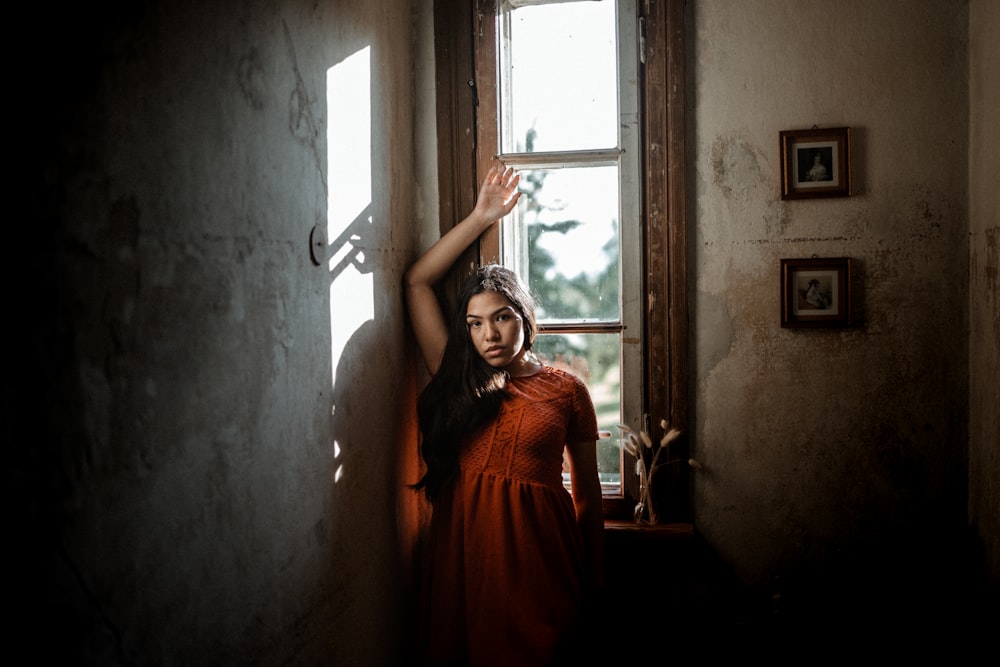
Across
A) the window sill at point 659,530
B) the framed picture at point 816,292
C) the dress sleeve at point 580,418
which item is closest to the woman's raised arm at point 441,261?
the dress sleeve at point 580,418

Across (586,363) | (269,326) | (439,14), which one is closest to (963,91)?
(586,363)

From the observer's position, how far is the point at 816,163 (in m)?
2.47

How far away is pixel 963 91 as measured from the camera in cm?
240

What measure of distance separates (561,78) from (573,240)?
0.64 metres

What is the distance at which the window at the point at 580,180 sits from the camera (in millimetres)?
2580

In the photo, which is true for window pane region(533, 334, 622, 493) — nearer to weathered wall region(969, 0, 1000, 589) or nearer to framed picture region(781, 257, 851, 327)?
framed picture region(781, 257, 851, 327)

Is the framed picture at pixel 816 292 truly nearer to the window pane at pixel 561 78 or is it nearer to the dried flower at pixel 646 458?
the dried flower at pixel 646 458

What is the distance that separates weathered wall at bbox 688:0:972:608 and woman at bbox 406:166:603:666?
1.96 ft

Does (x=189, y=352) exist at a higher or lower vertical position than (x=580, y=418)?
higher

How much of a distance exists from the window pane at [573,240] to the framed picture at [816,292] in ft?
2.01

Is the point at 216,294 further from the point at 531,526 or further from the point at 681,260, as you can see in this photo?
the point at 681,260

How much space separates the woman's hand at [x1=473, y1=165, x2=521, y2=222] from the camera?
8.21 ft

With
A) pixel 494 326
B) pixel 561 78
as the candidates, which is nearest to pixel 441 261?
pixel 494 326

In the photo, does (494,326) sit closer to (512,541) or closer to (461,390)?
(461,390)
